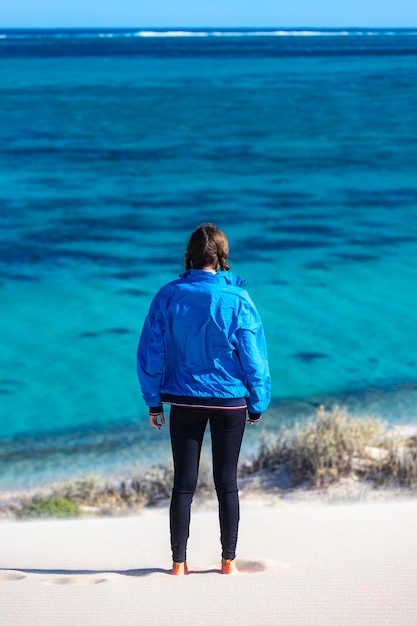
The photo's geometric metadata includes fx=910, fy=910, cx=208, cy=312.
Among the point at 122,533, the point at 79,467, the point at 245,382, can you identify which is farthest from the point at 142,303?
the point at 245,382

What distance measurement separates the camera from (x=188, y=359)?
3691mm

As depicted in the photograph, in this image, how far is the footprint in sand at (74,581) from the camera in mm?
3963

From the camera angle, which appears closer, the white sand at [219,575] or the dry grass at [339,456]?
the white sand at [219,575]

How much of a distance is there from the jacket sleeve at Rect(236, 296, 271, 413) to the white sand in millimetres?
793

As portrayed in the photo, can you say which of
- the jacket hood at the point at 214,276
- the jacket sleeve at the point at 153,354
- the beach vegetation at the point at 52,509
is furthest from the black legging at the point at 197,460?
the beach vegetation at the point at 52,509

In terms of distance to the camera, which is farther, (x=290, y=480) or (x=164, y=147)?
(x=164, y=147)

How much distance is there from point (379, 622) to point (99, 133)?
29.7 m

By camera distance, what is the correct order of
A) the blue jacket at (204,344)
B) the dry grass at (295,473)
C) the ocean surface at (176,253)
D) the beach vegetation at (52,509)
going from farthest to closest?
the ocean surface at (176,253), the dry grass at (295,473), the beach vegetation at (52,509), the blue jacket at (204,344)

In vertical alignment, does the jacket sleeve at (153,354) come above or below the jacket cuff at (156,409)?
above

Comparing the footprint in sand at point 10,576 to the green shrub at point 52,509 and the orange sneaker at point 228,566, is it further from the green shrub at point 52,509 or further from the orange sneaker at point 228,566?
the green shrub at point 52,509

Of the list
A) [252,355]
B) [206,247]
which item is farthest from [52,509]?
[206,247]

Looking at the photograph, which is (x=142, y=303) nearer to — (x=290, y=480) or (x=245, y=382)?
(x=290, y=480)

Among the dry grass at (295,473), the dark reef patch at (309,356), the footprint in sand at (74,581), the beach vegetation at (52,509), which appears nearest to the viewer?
the footprint in sand at (74,581)

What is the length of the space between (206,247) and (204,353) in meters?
0.43
